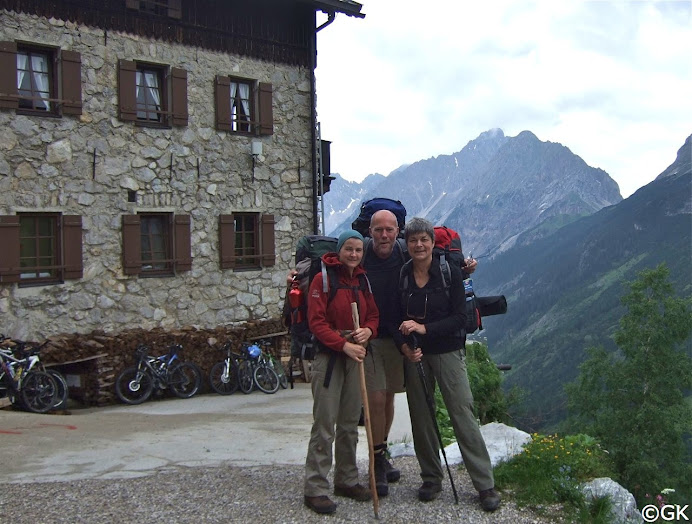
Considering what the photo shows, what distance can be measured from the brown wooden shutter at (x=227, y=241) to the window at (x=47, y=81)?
3392 mm

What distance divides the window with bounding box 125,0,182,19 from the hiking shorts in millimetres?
10281

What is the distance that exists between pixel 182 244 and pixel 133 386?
9.57ft

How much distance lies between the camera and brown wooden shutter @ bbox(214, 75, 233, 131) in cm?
1422

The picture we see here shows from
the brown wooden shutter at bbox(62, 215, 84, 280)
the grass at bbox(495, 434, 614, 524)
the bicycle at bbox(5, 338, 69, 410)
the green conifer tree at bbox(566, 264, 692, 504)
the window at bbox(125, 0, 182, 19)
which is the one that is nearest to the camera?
the grass at bbox(495, 434, 614, 524)

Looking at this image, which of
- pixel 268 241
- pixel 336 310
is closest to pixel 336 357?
pixel 336 310

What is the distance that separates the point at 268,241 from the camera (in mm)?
15023

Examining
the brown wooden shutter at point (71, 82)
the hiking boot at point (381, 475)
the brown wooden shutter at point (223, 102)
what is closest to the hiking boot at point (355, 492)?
the hiking boot at point (381, 475)

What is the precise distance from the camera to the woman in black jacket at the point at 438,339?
15.5ft

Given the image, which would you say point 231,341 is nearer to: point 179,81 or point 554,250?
point 179,81

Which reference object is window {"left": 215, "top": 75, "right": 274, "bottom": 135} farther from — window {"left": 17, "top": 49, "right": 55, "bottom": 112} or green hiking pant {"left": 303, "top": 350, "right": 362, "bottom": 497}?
green hiking pant {"left": 303, "top": 350, "right": 362, "bottom": 497}

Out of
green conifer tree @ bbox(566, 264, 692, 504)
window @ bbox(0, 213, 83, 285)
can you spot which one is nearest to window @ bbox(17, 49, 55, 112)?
window @ bbox(0, 213, 83, 285)

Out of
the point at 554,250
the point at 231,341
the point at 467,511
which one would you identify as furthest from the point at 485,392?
the point at 554,250

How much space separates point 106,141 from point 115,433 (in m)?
6.02

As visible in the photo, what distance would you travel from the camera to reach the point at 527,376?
358 ft
